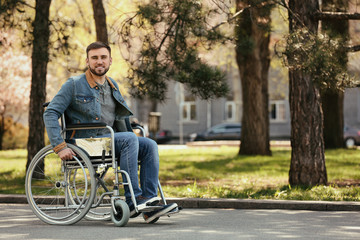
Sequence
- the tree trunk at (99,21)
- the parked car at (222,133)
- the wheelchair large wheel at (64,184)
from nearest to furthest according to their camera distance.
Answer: the wheelchair large wheel at (64,184), the tree trunk at (99,21), the parked car at (222,133)

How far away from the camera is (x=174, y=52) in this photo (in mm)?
10375

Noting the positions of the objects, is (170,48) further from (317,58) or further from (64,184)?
(64,184)

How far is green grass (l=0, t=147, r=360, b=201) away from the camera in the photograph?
9172mm

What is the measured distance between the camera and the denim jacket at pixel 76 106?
6.36 metres

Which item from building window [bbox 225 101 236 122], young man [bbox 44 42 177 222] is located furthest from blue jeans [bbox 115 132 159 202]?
building window [bbox 225 101 236 122]

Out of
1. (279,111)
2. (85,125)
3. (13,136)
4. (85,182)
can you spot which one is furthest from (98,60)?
(279,111)

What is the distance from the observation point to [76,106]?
6496mm

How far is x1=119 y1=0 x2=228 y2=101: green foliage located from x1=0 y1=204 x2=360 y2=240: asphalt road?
3.05 metres

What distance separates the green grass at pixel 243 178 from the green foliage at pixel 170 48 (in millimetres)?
1524

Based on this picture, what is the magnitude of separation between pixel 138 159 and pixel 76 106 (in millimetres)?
764

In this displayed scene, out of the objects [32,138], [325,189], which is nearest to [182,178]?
[32,138]

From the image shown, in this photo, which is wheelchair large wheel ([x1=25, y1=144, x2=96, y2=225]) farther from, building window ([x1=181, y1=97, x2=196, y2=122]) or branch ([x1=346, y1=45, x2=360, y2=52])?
building window ([x1=181, y1=97, x2=196, y2=122])

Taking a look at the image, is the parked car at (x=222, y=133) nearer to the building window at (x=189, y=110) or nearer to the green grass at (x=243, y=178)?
the building window at (x=189, y=110)

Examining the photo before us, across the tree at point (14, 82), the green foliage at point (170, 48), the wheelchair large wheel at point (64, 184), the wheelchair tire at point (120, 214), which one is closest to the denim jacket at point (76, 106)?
the wheelchair large wheel at point (64, 184)
